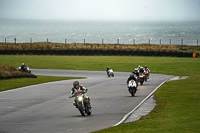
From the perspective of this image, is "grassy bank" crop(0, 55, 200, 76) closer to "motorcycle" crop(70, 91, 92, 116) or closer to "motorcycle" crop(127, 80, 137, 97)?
"motorcycle" crop(127, 80, 137, 97)

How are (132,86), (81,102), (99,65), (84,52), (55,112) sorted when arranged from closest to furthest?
(81,102) < (55,112) < (132,86) < (99,65) < (84,52)

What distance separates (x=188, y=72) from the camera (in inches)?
1762

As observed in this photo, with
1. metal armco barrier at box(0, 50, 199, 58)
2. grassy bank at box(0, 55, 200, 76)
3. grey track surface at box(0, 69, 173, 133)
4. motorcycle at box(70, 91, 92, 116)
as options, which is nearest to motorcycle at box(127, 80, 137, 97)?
grey track surface at box(0, 69, 173, 133)

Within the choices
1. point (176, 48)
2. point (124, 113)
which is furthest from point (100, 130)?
point (176, 48)

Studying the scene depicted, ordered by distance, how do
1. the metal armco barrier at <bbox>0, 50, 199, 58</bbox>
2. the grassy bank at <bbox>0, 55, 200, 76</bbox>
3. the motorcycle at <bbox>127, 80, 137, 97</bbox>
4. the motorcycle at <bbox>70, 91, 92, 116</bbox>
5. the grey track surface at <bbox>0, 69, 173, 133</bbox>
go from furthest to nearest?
the metal armco barrier at <bbox>0, 50, 199, 58</bbox> < the grassy bank at <bbox>0, 55, 200, 76</bbox> < the motorcycle at <bbox>127, 80, 137, 97</bbox> < the motorcycle at <bbox>70, 91, 92, 116</bbox> < the grey track surface at <bbox>0, 69, 173, 133</bbox>

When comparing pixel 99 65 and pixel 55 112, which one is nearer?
pixel 55 112

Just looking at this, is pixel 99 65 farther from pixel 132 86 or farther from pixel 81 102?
pixel 81 102

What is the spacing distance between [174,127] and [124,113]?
3.94m

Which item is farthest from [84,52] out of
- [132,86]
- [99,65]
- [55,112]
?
[55,112]

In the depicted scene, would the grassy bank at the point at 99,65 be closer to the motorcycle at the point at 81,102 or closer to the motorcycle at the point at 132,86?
the motorcycle at the point at 132,86

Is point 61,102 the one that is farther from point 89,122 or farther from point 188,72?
point 188,72

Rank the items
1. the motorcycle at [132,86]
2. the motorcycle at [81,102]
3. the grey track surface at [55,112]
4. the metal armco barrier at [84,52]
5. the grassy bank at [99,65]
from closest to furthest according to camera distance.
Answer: the grey track surface at [55,112] < the motorcycle at [81,102] < the motorcycle at [132,86] < the grassy bank at [99,65] < the metal armco barrier at [84,52]

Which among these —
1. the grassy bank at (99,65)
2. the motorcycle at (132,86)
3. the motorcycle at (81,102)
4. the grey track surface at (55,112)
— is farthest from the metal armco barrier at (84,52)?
the motorcycle at (81,102)

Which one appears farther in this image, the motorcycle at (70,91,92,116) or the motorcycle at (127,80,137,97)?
the motorcycle at (127,80,137,97)
